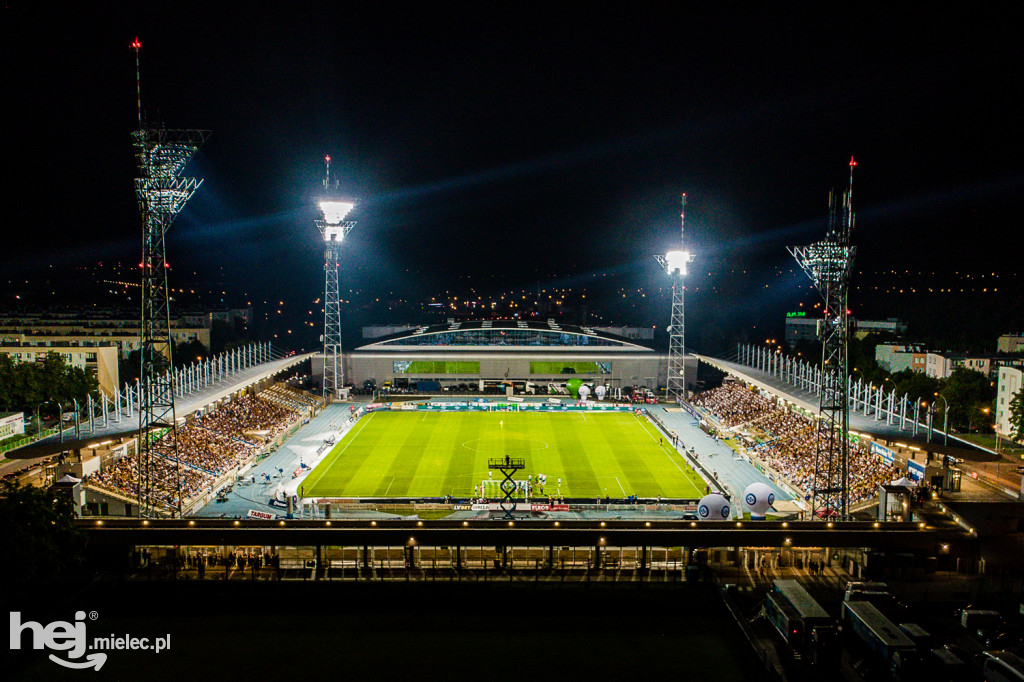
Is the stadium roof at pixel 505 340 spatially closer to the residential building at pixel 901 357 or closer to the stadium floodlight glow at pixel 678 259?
the stadium floodlight glow at pixel 678 259

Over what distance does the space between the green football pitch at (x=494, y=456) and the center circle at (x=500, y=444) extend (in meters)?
0.06

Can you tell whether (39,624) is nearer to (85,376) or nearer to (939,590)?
(939,590)

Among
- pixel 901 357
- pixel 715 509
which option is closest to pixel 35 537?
pixel 715 509

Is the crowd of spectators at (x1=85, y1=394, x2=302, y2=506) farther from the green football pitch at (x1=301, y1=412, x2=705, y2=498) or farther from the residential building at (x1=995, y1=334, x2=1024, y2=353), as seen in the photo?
the residential building at (x1=995, y1=334, x2=1024, y2=353)

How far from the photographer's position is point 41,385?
129ft

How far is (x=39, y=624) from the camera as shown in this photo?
15.2m

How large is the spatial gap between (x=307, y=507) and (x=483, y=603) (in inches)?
499

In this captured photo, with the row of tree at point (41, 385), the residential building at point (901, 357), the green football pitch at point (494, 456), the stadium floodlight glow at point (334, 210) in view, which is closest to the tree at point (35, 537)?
the green football pitch at point (494, 456)

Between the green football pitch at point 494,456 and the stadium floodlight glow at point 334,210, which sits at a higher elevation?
the stadium floodlight glow at point 334,210

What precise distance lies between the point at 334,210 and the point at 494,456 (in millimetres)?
21388

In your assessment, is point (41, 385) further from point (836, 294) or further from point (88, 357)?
point (836, 294)

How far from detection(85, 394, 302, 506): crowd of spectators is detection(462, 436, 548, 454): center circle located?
38.6 feet

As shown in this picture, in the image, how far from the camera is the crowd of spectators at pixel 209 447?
26.5 meters

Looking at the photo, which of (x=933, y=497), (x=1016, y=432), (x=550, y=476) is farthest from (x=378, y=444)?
(x=1016, y=432)
